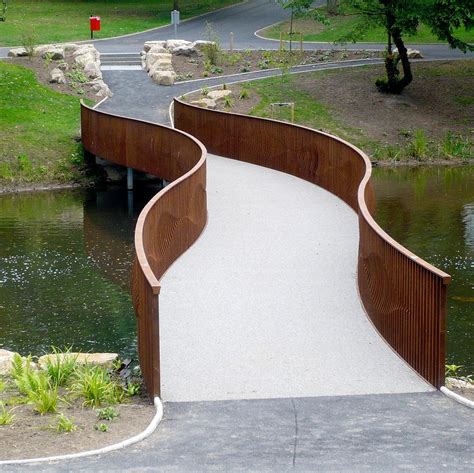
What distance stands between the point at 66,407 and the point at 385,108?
104 ft

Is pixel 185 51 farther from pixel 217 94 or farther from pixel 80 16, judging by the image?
pixel 80 16

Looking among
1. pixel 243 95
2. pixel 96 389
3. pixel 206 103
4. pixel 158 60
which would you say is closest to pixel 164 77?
pixel 158 60

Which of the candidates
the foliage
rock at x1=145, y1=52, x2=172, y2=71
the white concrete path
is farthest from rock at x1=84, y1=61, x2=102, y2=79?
the foliage

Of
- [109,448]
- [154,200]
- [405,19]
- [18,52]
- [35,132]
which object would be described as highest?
[405,19]

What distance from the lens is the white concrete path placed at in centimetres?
1251

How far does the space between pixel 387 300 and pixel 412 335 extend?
1.21 m

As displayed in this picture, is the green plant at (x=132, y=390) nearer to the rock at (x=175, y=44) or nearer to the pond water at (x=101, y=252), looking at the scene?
the pond water at (x=101, y=252)

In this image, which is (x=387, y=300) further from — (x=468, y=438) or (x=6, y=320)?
(x=6, y=320)

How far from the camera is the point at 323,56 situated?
48.5 m

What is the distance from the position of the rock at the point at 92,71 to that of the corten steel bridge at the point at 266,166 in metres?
8.34

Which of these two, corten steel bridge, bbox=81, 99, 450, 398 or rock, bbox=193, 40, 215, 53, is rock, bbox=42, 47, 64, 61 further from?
corten steel bridge, bbox=81, 99, 450, 398

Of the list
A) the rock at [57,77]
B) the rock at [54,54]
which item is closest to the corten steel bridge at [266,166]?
the rock at [57,77]

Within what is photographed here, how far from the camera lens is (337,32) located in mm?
55000

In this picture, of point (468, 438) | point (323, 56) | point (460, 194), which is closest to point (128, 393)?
point (468, 438)
